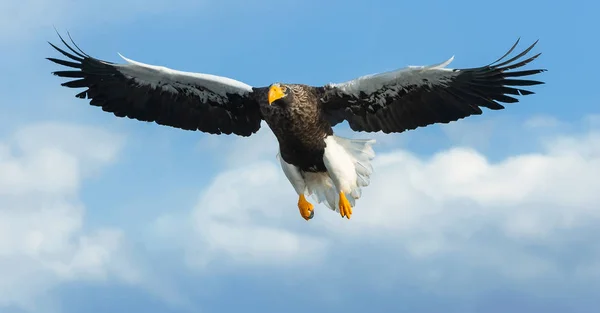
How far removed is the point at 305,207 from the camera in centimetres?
1385

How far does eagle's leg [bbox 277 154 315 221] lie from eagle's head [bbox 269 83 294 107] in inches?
42.1

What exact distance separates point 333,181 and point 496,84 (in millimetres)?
2363

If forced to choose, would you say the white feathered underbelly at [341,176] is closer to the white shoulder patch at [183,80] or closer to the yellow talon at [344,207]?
the yellow talon at [344,207]

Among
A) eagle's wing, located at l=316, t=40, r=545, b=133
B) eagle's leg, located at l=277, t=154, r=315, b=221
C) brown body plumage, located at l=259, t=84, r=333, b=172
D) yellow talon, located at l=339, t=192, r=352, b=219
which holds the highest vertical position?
eagle's wing, located at l=316, t=40, r=545, b=133

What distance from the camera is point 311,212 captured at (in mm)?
13906

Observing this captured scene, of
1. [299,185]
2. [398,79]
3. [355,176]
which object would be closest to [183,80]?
[299,185]

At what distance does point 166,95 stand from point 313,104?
2.16 m

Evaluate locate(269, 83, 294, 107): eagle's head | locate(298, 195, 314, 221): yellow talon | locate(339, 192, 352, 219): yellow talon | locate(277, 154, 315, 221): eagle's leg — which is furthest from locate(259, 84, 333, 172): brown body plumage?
locate(298, 195, 314, 221): yellow talon

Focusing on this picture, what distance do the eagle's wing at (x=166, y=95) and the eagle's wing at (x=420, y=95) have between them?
3.95 feet

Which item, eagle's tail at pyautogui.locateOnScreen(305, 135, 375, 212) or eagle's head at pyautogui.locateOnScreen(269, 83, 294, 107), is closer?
eagle's head at pyautogui.locateOnScreen(269, 83, 294, 107)

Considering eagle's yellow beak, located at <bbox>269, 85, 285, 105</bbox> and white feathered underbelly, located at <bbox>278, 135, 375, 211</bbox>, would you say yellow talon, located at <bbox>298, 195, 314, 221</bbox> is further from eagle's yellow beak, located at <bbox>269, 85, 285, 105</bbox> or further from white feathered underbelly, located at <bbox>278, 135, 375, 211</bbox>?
eagle's yellow beak, located at <bbox>269, 85, 285, 105</bbox>

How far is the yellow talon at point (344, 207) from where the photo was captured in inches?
535

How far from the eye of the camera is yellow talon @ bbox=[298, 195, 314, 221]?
13.9 m

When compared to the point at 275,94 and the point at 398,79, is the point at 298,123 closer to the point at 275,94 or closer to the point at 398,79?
the point at 275,94
